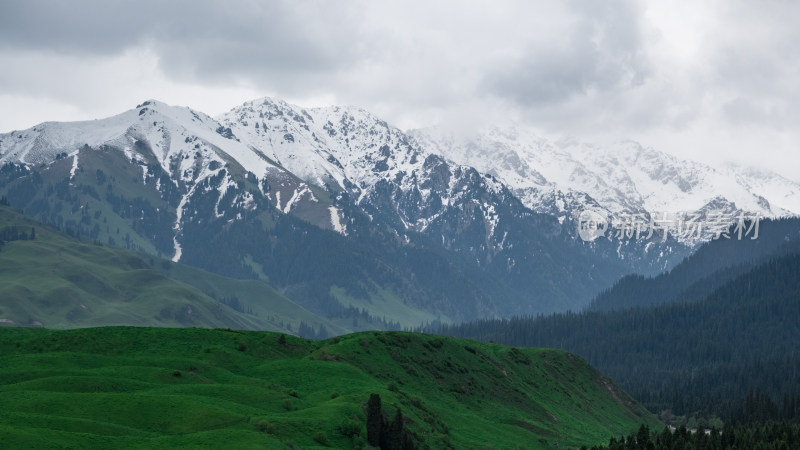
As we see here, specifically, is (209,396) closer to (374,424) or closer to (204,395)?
(204,395)

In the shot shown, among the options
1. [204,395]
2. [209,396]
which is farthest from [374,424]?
[204,395]

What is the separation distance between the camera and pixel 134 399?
123m

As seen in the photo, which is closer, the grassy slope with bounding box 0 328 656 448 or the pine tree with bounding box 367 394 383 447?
the grassy slope with bounding box 0 328 656 448

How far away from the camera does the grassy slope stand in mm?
112188

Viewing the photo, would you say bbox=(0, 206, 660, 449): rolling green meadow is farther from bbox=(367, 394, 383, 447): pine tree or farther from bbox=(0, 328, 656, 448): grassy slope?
bbox=(367, 394, 383, 447): pine tree

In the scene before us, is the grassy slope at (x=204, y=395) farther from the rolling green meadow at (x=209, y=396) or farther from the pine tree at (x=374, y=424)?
the pine tree at (x=374, y=424)

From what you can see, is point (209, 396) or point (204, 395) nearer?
point (204, 395)

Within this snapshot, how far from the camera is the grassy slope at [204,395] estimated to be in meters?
112

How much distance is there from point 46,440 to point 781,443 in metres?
126

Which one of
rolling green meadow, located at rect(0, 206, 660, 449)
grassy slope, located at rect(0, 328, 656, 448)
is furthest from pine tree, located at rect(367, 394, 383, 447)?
grassy slope, located at rect(0, 328, 656, 448)

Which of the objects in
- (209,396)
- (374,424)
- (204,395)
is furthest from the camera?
(209,396)

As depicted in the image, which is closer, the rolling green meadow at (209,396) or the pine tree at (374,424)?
the rolling green meadow at (209,396)

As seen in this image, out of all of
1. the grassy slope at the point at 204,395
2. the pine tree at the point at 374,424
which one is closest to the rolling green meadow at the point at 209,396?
the grassy slope at the point at 204,395

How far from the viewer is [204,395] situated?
445 ft
